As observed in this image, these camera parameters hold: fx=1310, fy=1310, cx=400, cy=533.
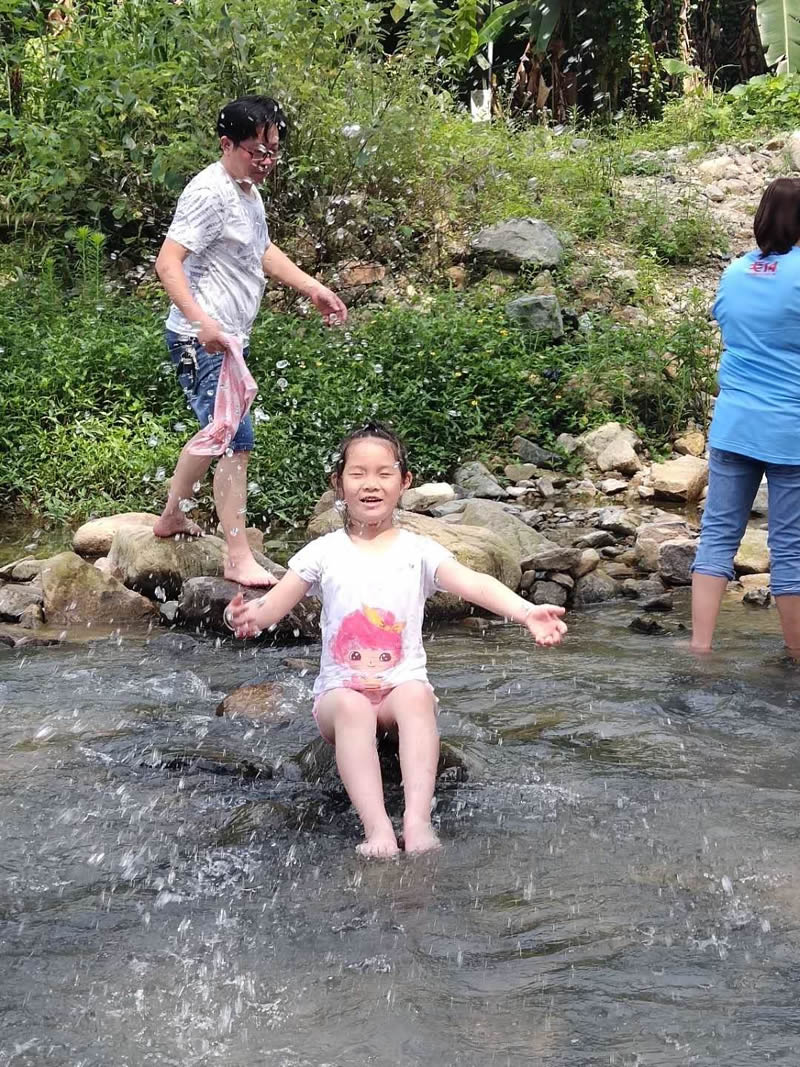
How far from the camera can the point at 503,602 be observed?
3.75 metres

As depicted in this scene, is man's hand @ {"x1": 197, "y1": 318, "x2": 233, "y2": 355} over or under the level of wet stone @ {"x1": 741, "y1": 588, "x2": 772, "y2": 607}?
over

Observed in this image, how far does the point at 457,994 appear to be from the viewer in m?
2.76

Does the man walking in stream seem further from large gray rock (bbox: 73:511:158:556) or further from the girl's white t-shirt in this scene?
the girl's white t-shirt

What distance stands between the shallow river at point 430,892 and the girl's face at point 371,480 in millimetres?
862

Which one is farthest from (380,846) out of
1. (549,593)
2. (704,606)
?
(549,593)

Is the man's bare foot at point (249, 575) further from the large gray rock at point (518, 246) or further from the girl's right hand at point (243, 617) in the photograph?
the large gray rock at point (518, 246)

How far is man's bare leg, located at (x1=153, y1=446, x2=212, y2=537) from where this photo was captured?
19.6 feet

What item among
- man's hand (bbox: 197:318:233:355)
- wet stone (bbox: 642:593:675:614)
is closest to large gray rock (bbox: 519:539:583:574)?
wet stone (bbox: 642:593:675:614)

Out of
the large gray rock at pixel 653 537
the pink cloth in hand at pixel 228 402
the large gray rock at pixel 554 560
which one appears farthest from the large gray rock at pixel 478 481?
the pink cloth in hand at pixel 228 402

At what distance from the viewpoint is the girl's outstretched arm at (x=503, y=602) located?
3521 millimetres

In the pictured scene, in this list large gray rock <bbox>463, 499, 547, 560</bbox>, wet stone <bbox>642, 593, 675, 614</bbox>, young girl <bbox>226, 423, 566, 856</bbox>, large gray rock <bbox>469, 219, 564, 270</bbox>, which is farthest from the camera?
large gray rock <bbox>469, 219, 564, 270</bbox>

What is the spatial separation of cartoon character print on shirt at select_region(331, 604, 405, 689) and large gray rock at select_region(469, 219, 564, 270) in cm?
736

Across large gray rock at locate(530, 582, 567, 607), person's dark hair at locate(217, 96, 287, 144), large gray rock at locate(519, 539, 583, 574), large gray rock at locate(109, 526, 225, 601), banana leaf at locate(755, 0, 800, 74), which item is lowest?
large gray rock at locate(530, 582, 567, 607)

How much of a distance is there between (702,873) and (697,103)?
1404 centimetres
